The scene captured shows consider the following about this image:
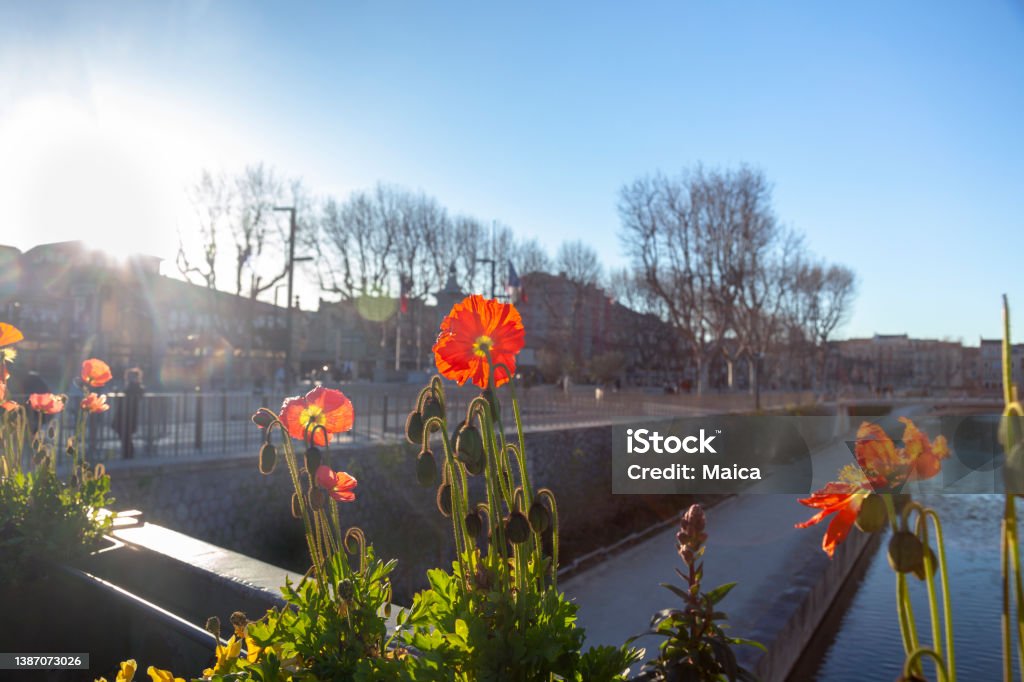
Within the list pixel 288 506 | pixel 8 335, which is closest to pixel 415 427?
pixel 8 335

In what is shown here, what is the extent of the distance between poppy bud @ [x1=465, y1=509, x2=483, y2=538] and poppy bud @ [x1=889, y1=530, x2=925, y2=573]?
83 cm

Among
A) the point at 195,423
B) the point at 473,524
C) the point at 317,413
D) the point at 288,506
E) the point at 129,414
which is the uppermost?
the point at 317,413

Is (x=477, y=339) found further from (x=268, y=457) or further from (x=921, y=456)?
(x=921, y=456)

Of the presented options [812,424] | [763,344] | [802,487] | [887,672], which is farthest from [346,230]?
[887,672]

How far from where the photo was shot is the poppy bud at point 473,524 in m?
1.49

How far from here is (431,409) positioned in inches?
58.5

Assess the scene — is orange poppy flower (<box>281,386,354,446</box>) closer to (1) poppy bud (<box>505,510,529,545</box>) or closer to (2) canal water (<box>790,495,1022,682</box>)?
(1) poppy bud (<box>505,510,529,545</box>)

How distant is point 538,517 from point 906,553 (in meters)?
0.71

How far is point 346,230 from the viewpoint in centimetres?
4238

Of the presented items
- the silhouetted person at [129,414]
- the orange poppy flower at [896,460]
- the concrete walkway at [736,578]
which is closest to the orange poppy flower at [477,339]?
the orange poppy flower at [896,460]

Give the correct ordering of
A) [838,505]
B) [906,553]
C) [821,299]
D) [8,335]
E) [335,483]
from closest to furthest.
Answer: [906,553] < [838,505] < [335,483] < [8,335] < [821,299]

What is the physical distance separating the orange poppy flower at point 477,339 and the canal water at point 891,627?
5300mm

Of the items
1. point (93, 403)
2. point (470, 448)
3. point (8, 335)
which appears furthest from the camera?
point (93, 403)

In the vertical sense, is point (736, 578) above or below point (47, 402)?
below
